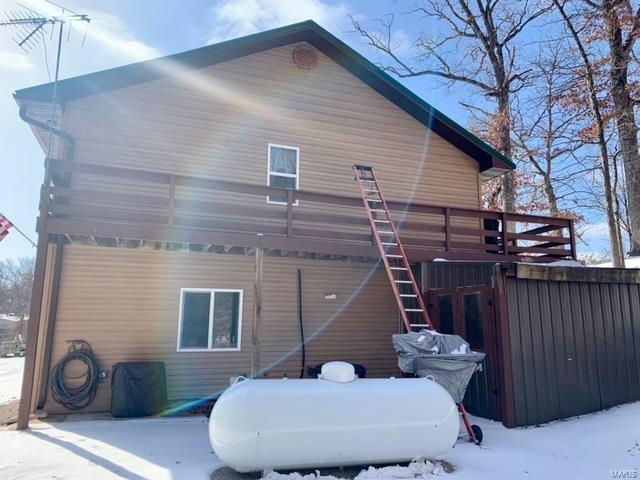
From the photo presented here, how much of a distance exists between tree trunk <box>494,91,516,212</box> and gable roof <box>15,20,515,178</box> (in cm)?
653

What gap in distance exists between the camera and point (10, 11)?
24.0ft

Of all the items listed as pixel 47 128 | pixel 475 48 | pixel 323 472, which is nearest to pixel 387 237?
pixel 323 472

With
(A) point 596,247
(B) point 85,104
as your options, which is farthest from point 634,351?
(A) point 596,247

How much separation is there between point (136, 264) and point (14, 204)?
21854 millimetres

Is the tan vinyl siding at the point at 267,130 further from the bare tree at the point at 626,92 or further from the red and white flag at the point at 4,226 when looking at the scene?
the bare tree at the point at 626,92

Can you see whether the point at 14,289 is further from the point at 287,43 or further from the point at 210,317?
the point at 287,43

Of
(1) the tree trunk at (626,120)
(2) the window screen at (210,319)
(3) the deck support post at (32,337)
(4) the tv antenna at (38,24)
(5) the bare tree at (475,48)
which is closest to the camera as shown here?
(3) the deck support post at (32,337)

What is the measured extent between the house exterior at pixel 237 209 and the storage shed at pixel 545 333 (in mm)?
1411

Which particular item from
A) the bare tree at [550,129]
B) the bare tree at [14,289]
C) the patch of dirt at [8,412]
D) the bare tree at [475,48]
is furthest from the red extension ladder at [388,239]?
the bare tree at [14,289]

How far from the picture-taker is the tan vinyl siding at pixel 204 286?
314 inches

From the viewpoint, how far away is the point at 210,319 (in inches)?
344

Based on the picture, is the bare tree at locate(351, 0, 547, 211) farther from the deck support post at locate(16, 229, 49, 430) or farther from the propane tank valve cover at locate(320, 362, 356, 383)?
the deck support post at locate(16, 229, 49, 430)

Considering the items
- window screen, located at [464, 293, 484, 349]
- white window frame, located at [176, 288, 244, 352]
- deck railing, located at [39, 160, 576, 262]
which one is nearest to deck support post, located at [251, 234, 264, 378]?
deck railing, located at [39, 160, 576, 262]

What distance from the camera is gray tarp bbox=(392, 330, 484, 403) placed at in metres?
5.85
